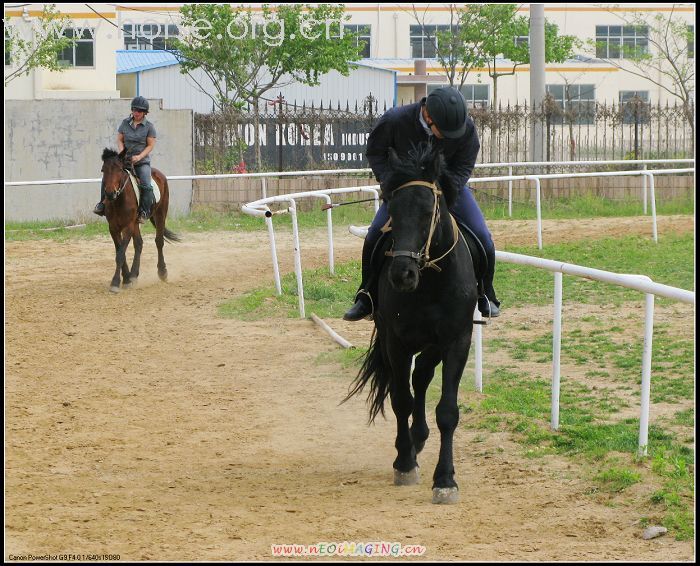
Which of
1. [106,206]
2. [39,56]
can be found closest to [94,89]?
[39,56]

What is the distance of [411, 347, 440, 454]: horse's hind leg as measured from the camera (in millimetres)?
7198

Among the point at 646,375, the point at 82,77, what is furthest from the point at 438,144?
the point at 82,77

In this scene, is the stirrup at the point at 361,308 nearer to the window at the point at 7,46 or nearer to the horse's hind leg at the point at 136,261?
the horse's hind leg at the point at 136,261

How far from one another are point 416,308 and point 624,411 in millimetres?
2307

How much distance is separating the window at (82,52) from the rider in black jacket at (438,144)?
1292 inches

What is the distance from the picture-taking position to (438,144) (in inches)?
266

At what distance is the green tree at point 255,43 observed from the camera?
1182 inches

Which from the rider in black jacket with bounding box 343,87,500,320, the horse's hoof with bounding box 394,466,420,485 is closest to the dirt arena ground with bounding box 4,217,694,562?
the horse's hoof with bounding box 394,466,420,485

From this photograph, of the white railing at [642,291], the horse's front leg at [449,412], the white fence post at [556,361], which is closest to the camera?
the white railing at [642,291]

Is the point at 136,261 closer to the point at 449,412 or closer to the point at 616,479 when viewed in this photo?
the point at 449,412

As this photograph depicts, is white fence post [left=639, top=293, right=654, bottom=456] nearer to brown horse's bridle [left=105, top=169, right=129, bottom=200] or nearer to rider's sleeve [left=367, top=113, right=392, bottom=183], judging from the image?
rider's sleeve [left=367, top=113, right=392, bottom=183]

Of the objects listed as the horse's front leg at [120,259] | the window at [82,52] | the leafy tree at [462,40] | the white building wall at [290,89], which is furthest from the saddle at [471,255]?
the window at [82,52]

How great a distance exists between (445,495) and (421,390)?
1297 millimetres

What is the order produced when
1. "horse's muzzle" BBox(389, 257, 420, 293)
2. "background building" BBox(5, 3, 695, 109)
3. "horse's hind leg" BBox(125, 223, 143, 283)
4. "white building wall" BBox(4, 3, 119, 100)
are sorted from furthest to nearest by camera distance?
1. "background building" BBox(5, 3, 695, 109)
2. "white building wall" BBox(4, 3, 119, 100)
3. "horse's hind leg" BBox(125, 223, 143, 283)
4. "horse's muzzle" BBox(389, 257, 420, 293)
